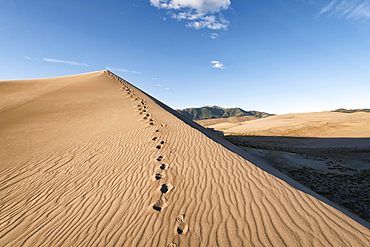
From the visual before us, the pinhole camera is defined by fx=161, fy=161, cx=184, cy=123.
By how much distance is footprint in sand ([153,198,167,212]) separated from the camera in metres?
3.32

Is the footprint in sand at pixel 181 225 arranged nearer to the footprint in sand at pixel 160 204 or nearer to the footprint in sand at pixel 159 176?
the footprint in sand at pixel 160 204

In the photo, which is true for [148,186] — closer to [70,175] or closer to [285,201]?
[70,175]

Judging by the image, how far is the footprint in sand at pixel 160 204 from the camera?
10.9 ft

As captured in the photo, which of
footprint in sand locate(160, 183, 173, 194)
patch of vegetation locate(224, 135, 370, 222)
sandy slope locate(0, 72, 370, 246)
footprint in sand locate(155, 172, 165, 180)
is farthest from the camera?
patch of vegetation locate(224, 135, 370, 222)

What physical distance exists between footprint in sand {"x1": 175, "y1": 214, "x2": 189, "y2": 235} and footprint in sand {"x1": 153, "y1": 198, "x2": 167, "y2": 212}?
0.45 m

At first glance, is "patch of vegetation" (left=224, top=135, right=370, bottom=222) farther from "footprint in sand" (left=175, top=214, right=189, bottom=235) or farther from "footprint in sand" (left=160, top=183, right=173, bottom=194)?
"footprint in sand" (left=160, top=183, right=173, bottom=194)

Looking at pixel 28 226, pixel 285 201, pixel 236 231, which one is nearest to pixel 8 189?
pixel 28 226

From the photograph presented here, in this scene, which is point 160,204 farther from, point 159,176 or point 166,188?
point 159,176

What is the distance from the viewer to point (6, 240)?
296cm

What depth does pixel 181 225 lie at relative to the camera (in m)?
2.90

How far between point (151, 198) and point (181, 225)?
995 mm

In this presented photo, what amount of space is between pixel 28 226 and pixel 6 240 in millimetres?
319

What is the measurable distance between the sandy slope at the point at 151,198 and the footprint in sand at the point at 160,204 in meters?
0.01

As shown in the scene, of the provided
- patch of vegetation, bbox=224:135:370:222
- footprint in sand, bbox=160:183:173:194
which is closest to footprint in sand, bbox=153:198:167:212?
footprint in sand, bbox=160:183:173:194
